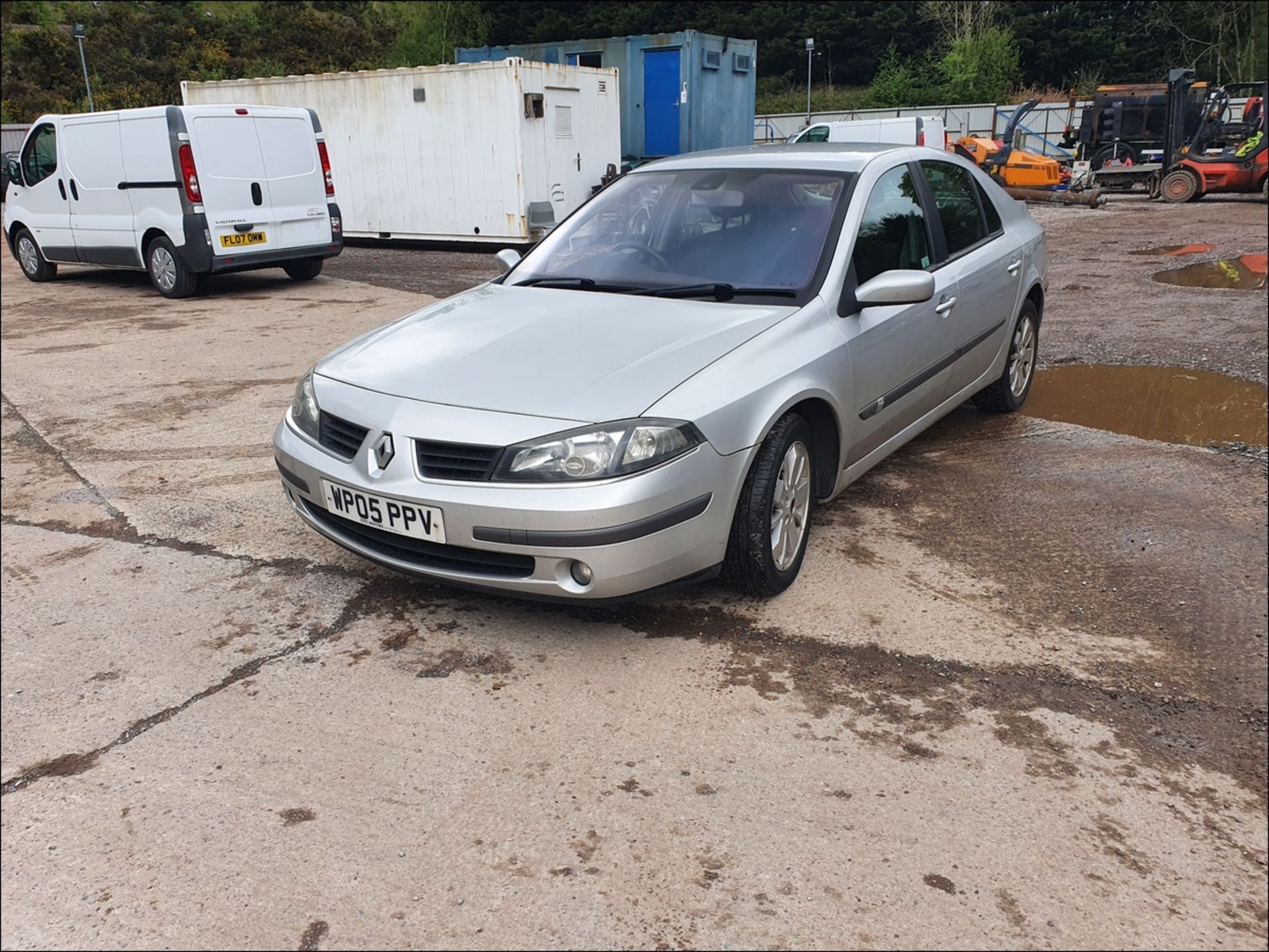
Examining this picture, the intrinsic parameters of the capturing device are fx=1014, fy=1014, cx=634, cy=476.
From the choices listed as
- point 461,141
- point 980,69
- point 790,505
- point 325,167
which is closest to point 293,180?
point 325,167

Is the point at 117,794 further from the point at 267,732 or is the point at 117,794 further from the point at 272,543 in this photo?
the point at 272,543

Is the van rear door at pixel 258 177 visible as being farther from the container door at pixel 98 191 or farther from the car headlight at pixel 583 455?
the car headlight at pixel 583 455

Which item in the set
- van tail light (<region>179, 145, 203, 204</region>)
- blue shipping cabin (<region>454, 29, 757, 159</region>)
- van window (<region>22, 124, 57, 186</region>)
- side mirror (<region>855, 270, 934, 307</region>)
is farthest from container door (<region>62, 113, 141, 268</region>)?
side mirror (<region>855, 270, 934, 307</region>)

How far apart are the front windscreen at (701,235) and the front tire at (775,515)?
0.61 m

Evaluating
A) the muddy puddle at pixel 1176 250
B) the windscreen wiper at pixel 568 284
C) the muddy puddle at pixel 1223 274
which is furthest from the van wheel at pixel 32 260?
the muddy puddle at pixel 1176 250

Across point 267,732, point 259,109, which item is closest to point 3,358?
point 259,109

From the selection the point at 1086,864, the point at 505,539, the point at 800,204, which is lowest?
the point at 1086,864

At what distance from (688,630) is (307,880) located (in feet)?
4.99

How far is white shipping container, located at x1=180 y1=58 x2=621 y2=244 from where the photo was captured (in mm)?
13953

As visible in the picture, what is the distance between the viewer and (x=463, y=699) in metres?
3.01

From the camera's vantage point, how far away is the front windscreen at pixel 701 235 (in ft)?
13.1

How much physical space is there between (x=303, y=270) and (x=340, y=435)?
9.59 m

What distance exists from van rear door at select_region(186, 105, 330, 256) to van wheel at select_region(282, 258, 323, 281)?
81cm

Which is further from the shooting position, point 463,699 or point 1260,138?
point 1260,138
